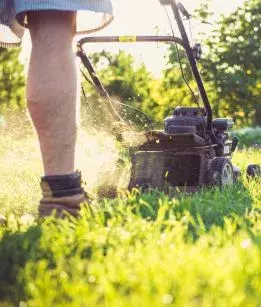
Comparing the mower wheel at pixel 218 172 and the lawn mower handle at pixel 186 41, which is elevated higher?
the lawn mower handle at pixel 186 41

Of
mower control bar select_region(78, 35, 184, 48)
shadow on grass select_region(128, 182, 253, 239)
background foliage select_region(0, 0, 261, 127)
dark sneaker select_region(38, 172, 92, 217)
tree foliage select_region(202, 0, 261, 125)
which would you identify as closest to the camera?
shadow on grass select_region(128, 182, 253, 239)

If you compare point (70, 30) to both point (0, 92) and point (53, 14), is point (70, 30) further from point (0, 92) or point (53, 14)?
point (0, 92)

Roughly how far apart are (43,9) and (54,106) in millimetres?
305

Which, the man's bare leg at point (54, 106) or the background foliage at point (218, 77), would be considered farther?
the background foliage at point (218, 77)

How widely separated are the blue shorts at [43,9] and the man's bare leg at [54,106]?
79 mm

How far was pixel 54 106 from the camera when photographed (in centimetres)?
235

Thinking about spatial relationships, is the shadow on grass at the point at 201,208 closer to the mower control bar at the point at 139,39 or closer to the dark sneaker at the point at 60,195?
the dark sneaker at the point at 60,195

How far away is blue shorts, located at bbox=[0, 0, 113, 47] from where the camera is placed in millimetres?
2281

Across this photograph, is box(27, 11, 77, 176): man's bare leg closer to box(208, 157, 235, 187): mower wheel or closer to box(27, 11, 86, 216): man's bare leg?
box(27, 11, 86, 216): man's bare leg

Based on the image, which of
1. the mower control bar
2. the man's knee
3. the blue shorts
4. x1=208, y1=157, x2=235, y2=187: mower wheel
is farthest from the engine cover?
the man's knee

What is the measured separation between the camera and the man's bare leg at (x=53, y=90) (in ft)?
7.72

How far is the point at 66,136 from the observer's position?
2.37 metres

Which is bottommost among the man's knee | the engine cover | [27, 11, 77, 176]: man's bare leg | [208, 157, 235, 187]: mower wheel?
[208, 157, 235, 187]: mower wheel

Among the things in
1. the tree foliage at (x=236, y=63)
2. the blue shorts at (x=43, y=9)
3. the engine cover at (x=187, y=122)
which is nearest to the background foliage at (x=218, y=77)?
the tree foliage at (x=236, y=63)
